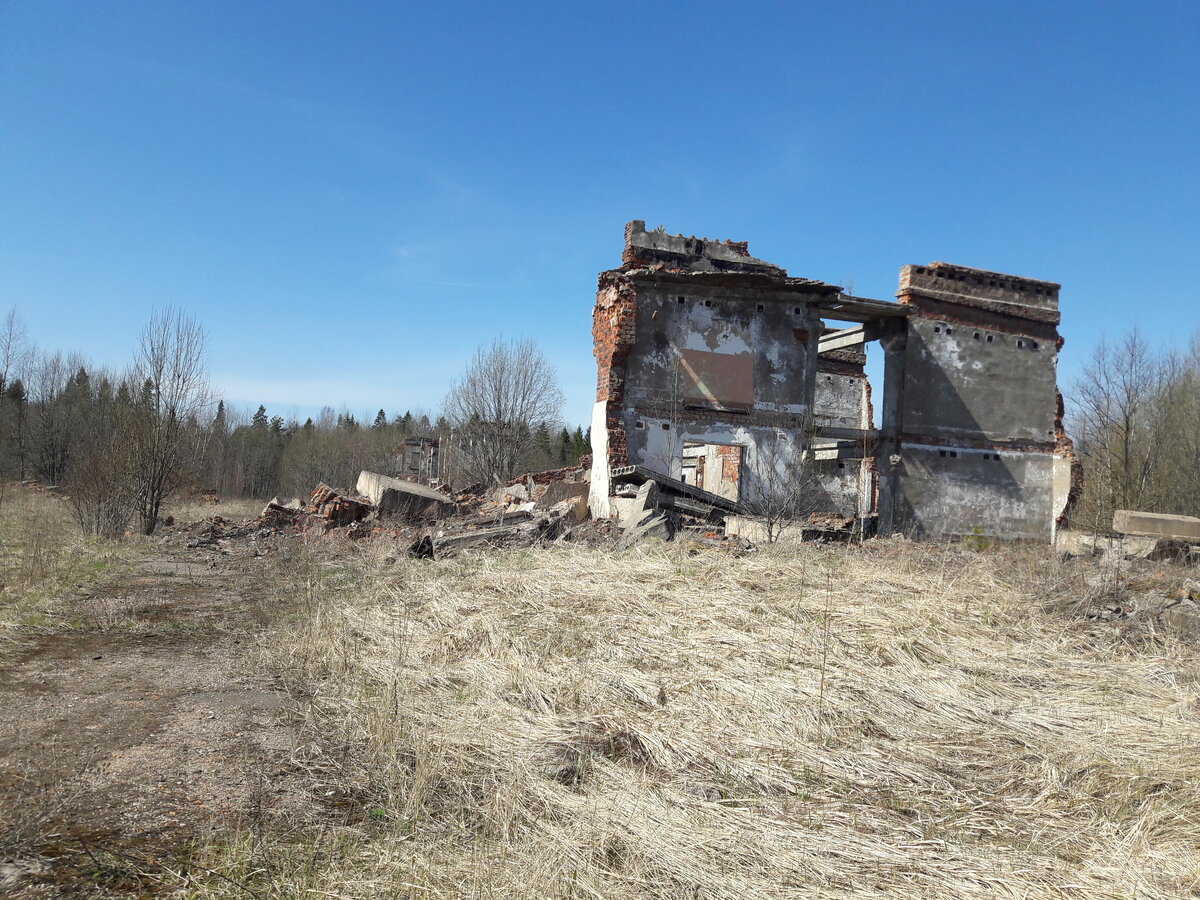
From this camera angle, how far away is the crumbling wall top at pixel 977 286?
18562mm

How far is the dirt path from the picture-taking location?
3008 millimetres

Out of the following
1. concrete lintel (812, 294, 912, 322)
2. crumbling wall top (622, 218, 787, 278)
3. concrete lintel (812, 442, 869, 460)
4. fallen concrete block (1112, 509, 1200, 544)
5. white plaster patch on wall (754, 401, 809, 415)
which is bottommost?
fallen concrete block (1112, 509, 1200, 544)

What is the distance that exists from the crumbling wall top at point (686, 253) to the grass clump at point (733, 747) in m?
10.3

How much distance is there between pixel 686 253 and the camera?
673 inches

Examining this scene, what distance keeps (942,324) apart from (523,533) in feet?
40.6

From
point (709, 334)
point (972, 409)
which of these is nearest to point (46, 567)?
point (709, 334)

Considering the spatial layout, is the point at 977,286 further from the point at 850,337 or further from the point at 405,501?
the point at 405,501

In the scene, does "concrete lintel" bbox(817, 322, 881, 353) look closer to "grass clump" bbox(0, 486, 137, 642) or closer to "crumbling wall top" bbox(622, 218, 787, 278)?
"crumbling wall top" bbox(622, 218, 787, 278)

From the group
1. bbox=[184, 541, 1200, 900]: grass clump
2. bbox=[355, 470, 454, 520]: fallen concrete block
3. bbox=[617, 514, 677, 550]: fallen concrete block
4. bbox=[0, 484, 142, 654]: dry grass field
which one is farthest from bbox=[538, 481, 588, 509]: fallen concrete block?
bbox=[184, 541, 1200, 900]: grass clump

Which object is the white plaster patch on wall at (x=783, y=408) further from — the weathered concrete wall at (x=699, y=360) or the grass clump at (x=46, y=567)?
the grass clump at (x=46, y=567)

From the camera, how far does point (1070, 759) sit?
422cm

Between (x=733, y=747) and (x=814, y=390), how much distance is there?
1457 centimetres

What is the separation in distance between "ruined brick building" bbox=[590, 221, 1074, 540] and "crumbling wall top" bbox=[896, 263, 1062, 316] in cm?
4

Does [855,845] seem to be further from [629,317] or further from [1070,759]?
[629,317]
